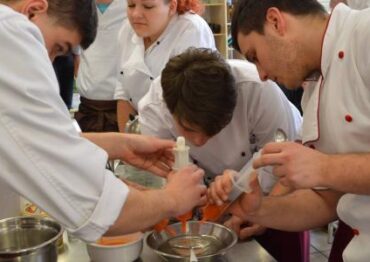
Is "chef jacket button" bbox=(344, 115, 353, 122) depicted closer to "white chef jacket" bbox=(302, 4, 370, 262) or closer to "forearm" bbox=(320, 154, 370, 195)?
"white chef jacket" bbox=(302, 4, 370, 262)

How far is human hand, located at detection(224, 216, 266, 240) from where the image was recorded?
1.44 m

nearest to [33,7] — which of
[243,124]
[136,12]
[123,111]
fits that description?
[243,124]

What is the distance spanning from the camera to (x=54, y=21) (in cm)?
102

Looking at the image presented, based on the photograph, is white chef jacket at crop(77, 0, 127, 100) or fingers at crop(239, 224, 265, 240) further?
white chef jacket at crop(77, 0, 127, 100)

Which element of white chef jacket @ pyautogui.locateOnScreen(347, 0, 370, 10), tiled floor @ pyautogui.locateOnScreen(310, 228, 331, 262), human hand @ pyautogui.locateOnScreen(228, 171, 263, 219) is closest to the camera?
human hand @ pyautogui.locateOnScreen(228, 171, 263, 219)

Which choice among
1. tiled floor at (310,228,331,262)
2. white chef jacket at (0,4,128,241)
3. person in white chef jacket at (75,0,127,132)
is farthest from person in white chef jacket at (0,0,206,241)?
tiled floor at (310,228,331,262)

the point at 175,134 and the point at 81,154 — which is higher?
the point at 81,154

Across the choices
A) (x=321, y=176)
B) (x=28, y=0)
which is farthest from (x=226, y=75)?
(x=28, y=0)

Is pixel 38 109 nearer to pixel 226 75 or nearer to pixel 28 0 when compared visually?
pixel 28 0

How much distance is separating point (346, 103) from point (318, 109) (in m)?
0.10

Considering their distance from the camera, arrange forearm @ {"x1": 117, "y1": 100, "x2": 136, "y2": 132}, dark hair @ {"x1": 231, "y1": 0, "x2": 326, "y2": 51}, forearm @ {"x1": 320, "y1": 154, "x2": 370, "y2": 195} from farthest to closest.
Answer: forearm @ {"x1": 117, "y1": 100, "x2": 136, "y2": 132} < dark hair @ {"x1": 231, "y1": 0, "x2": 326, "y2": 51} < forearm @ {"x1": 320, "y1": 154, "x2": 370, "y2": 195}

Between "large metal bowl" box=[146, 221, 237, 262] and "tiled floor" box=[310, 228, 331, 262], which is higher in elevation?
"large metal bowl" box=[146, 221, 237, 262]

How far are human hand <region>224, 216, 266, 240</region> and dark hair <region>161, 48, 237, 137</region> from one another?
28 centimetres

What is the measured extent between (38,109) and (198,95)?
673mm
